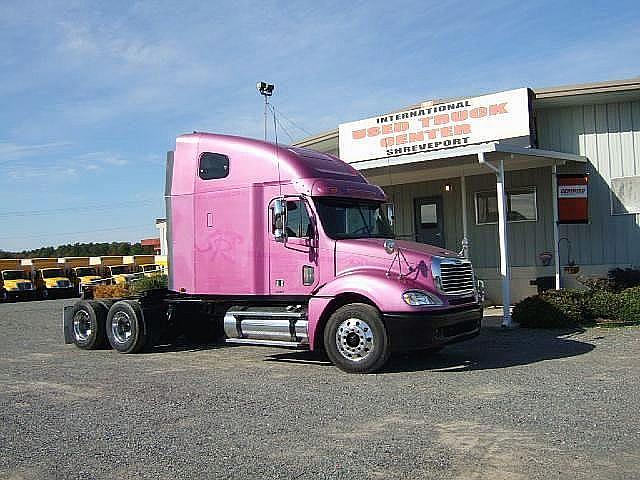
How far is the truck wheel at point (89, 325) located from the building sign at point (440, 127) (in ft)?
22.9

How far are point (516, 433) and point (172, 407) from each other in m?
3.54

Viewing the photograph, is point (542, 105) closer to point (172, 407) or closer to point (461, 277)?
point (461, 277)

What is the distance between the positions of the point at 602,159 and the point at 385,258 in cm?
774

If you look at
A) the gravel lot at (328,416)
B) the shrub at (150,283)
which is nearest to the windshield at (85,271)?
the shrub at (150,283)

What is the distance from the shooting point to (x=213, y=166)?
37.8 ft

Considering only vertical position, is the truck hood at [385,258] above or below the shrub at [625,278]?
above

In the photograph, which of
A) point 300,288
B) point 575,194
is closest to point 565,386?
point 300,288

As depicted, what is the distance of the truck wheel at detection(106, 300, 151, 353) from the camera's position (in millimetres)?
12070

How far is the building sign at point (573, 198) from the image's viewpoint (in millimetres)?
15133

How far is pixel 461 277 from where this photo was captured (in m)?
10.1

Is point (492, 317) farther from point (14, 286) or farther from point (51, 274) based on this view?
point (51, 274)

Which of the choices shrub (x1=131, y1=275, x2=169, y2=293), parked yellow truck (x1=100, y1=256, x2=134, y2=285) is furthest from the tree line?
shrub (x1=131, y1=275, x2=169, y2=293)

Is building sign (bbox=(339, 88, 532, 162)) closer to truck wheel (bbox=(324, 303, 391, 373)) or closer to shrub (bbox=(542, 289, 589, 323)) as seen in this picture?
shrub (bbox=(542, 289, 589, 323))

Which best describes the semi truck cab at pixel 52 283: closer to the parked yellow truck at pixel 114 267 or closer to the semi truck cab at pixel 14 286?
the semi truck cab at pixel 14 286
